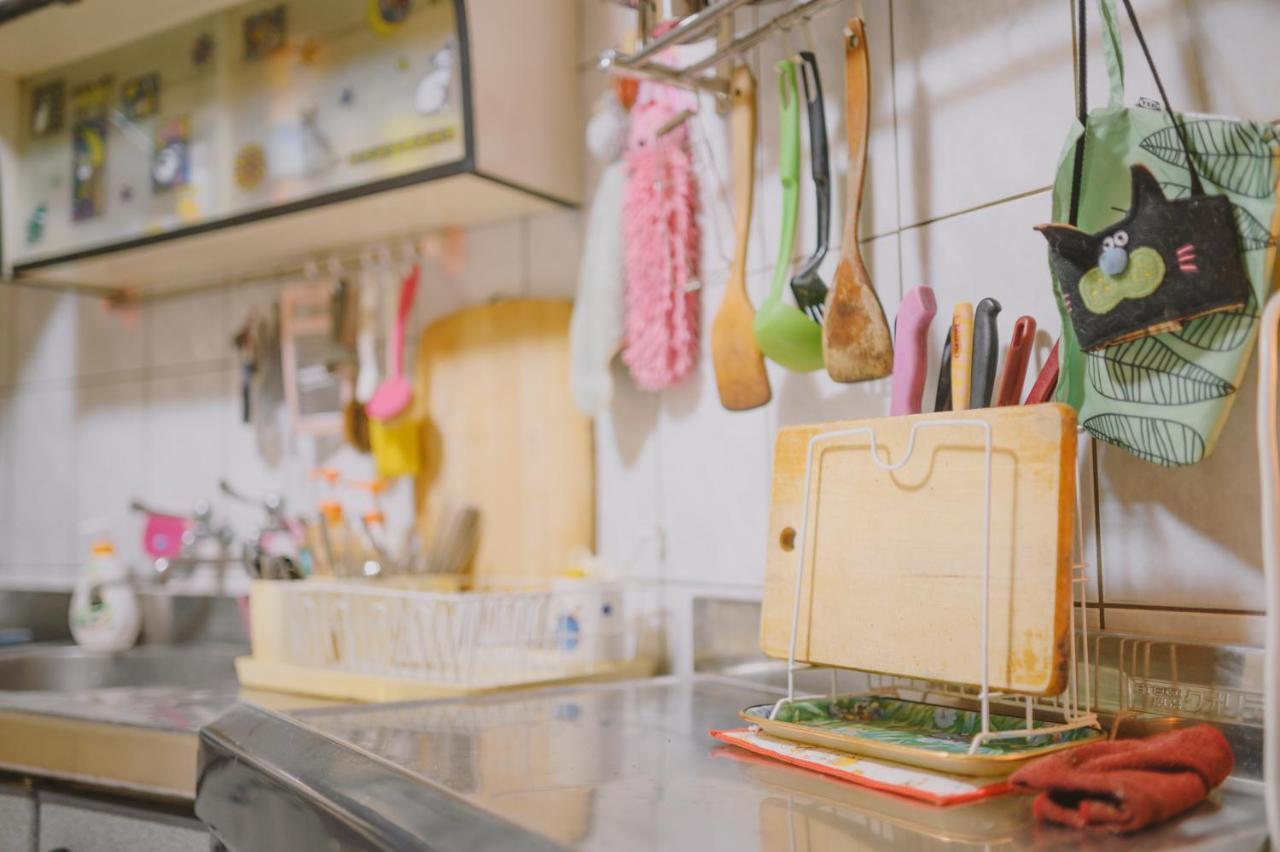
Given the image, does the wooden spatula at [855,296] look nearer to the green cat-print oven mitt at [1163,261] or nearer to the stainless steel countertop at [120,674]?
the green cat-print oven mitt at [1163,261]

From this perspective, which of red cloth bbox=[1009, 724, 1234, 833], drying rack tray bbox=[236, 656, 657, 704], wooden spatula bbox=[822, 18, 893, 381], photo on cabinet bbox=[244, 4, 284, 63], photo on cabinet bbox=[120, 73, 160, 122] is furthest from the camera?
photo on cabinet bbox=[120, 73, 160, 122]

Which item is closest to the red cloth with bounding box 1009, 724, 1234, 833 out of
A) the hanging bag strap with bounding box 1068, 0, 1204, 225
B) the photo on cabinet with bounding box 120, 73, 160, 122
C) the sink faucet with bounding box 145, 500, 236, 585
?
the hanging bag strap with bounding box 1068, 0, 1204, 225

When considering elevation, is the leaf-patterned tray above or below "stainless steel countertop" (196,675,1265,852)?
above

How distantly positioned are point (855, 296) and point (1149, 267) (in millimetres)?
277

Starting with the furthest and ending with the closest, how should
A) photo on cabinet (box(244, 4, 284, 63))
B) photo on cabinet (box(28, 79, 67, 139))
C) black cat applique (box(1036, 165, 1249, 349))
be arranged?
photo on cabinet (box(28, 79, 67, 139)), photo on cabinet (box(244, 4, 284, 63)), black cat applique (box(1036, 165, 1249, 349))

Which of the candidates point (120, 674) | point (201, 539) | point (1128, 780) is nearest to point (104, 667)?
point (120, 674)

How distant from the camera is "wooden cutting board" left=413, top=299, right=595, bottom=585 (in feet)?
Result: 4.62

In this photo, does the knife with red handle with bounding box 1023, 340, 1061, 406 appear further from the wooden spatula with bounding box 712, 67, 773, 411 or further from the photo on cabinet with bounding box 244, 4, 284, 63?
the photo on cabinet with bounding box 244, 4, 284, 63

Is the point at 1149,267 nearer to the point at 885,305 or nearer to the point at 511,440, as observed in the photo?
the point at 885,305

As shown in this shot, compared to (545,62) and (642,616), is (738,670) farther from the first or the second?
(545,62)

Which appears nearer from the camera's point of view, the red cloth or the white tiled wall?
the red cloth

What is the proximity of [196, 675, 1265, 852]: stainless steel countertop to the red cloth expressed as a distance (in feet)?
0.04

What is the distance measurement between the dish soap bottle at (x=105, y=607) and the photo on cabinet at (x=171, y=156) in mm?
651

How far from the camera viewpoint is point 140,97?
5.51 feet
